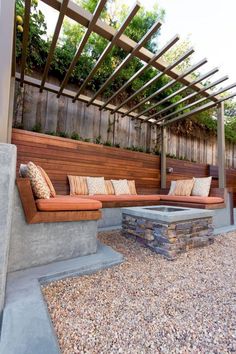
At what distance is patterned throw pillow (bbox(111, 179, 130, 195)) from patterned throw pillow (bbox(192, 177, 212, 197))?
1.50m

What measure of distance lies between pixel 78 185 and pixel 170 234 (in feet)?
7.45

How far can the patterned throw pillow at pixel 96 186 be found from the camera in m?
4.05

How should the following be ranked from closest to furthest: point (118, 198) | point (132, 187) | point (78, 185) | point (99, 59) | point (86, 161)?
point (99, 59) < point (118, 198) < point (78, 185) < point (86, 161) < point (132, 187)

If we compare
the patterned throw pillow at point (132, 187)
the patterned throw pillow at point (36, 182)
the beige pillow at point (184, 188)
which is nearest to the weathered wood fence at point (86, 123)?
the patterned throw pillow at point (132, 187)

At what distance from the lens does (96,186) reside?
411cm

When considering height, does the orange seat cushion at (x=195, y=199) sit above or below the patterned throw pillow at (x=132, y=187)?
below

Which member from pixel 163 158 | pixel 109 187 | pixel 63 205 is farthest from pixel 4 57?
pixel 163 158

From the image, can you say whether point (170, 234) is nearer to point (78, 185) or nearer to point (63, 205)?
point (63, 205)

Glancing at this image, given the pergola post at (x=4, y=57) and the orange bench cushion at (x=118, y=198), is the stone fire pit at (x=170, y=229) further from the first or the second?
the pergola post at (x=4, y=57)

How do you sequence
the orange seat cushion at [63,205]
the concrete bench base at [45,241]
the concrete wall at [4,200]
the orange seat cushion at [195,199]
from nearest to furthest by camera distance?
the concrete wall at [4,200], the concrete bench base at [45,241], the orange seat cushion at [63,205], the orange seat cushion at [195,199]

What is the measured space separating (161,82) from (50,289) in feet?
18.4

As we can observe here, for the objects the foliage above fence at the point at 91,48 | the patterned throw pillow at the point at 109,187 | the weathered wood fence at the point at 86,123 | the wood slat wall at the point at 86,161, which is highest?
the foliage above fence at the point at 91,48

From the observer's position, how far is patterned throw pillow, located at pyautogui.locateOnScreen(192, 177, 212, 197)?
13.6ft

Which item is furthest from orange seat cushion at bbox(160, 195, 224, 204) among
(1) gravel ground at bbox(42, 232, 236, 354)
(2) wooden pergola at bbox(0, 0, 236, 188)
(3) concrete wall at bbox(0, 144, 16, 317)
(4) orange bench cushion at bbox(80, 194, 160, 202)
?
(3) concrete wall at bbox(0, 144, 16, 317)
